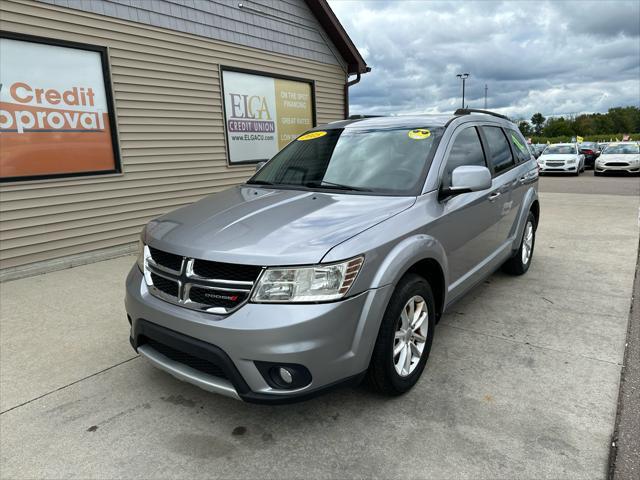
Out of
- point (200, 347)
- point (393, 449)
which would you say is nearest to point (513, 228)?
point (393, 449)

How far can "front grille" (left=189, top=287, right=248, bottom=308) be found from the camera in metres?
2.27

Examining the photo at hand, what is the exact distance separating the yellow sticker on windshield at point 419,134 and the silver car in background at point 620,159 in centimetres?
1920

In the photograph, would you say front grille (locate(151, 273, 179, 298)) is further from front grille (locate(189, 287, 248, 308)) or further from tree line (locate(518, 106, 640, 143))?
tree line (locate(518, 106, 640, 143))

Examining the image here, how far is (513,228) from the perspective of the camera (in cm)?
456

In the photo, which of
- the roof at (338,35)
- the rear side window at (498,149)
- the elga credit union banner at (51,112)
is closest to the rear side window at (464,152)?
the rear side window at (498,149)

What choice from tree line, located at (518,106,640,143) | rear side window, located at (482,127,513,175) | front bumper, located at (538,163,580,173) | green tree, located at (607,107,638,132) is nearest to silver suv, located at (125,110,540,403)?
rear side window, located at (482,127,513,175)

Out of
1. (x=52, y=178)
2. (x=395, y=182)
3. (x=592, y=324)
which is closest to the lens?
(x=395, y=182)

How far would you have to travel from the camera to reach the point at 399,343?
2736 mm

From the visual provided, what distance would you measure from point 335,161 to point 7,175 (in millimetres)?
4161

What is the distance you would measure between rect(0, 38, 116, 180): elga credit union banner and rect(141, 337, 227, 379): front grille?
4.03 meters

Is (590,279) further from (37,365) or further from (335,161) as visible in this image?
(37,365)

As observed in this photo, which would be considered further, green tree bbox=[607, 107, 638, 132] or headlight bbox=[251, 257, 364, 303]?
green tree bbox=[607, 107, 638, 132]

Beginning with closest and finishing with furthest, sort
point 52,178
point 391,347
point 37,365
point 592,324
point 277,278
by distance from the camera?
point 277,278 → point 391,347 → point 37,365 → point 592,324 → point 52,178

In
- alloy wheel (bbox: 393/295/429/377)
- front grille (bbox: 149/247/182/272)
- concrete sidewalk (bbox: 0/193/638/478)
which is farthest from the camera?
alloy wheel (bbox: 393/295/429/377)
